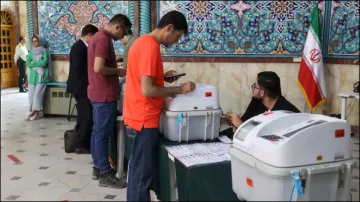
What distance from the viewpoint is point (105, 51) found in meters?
3.01

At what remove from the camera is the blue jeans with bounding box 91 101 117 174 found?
3.12m

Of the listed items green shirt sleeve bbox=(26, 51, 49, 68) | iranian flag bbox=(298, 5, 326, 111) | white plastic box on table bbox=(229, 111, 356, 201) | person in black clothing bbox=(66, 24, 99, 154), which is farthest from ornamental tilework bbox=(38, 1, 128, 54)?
white plastic box on table bbox=(229, 111, 356, 201)

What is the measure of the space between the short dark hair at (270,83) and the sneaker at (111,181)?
5.10 ft

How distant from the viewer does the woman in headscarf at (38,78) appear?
20.1 ft

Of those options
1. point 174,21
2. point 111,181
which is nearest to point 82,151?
point 111,181

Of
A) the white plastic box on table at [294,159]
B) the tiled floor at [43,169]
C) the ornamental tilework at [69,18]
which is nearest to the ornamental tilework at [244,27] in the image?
the ornamental tilework at [69,18]

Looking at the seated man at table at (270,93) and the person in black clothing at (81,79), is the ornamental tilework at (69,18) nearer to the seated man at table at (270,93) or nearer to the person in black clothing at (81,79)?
the person in black clothing at (81,79)

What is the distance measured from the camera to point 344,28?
5184 mm

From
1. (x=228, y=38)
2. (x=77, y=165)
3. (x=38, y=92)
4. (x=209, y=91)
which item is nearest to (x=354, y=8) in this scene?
(x=228, y=38)

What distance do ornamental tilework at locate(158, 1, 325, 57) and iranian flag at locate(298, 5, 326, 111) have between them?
0.23m

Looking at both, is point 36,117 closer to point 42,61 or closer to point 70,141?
point 42,61

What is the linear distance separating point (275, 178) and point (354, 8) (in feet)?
14.7

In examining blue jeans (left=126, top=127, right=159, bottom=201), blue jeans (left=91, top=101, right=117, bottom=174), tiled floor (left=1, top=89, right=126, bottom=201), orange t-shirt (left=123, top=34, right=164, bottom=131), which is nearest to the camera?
tiled floor (left=1, top=89, right=126, bottom=201)

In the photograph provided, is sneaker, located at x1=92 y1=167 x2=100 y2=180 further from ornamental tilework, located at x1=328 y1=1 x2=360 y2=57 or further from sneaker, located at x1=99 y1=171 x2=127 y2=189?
ornamental tilework, located at x1=328 y1=1 x2=360 y2=57
